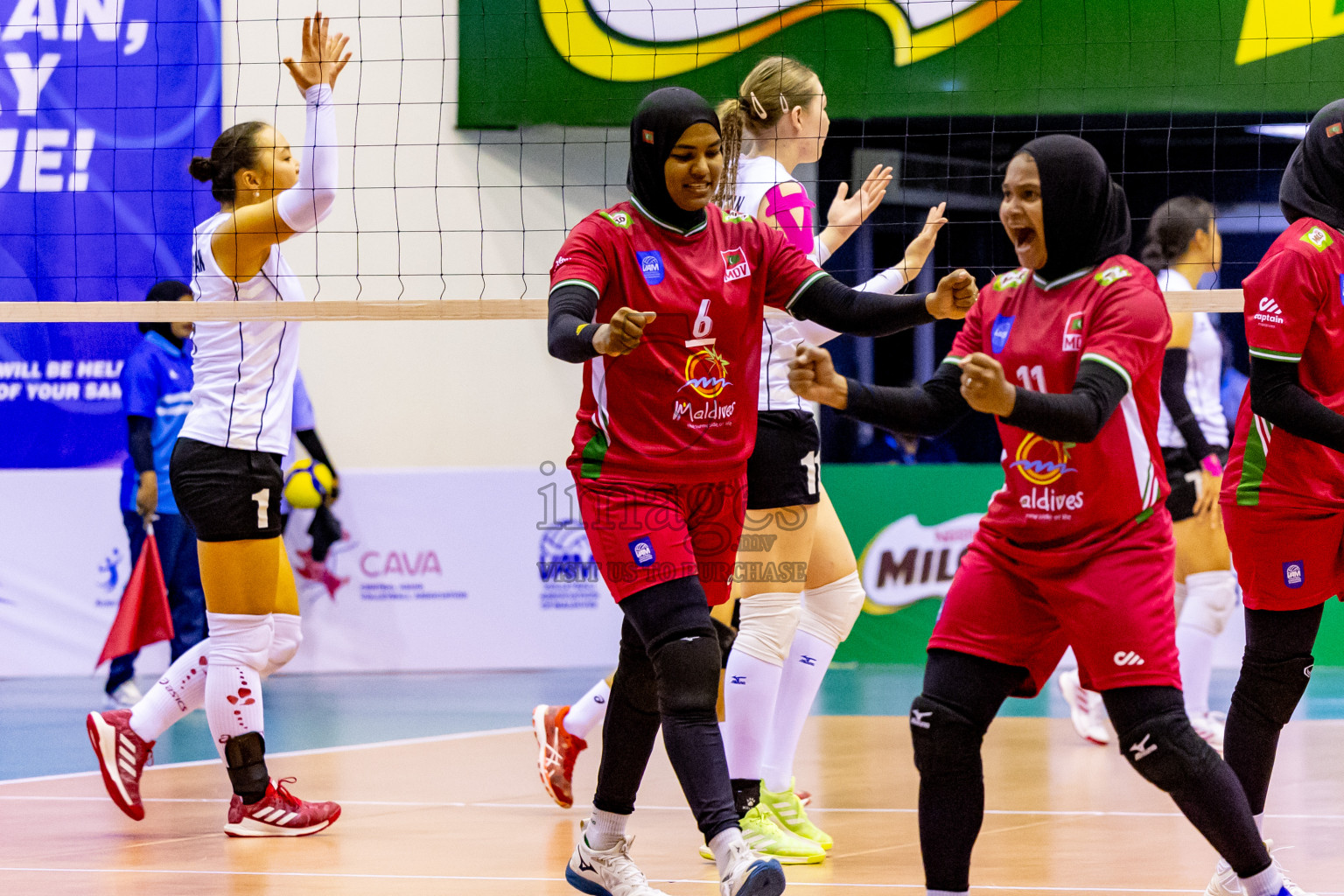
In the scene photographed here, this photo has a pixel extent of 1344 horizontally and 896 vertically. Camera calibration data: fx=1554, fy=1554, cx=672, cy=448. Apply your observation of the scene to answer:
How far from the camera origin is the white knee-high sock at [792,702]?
14.7 ft

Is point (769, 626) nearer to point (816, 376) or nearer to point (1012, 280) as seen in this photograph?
point (1012, 280)

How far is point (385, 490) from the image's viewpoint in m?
9.02

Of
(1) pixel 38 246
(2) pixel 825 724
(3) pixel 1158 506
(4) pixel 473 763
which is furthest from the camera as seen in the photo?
(1) pixel 38 246

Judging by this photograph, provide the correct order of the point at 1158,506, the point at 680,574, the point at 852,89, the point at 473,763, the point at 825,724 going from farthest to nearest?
the point at 852,89, the point at 825,724, the point at 473,763, the point at 680,574, the point at 1158,506

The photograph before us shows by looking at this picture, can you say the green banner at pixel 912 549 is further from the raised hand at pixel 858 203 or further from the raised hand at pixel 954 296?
the raised hand at pixel 954 296

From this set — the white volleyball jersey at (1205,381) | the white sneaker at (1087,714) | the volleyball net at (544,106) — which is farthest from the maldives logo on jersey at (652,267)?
the volleyball net at (544,106)

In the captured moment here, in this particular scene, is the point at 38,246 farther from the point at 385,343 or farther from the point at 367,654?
the point at 367,654

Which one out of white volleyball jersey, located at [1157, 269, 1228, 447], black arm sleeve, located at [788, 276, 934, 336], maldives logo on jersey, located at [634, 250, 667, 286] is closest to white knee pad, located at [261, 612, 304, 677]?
maldives logo on jersey, located at [634, 250, 667, 286]

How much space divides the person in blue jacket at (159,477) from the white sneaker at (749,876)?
506cm

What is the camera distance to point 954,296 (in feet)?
11.2

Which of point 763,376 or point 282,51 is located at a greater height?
point 282,51

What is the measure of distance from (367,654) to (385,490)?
3.10 feet

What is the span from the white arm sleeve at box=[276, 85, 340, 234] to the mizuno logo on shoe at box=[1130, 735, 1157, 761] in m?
2.74

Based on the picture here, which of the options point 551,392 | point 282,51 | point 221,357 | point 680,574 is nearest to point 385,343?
point 551,392
